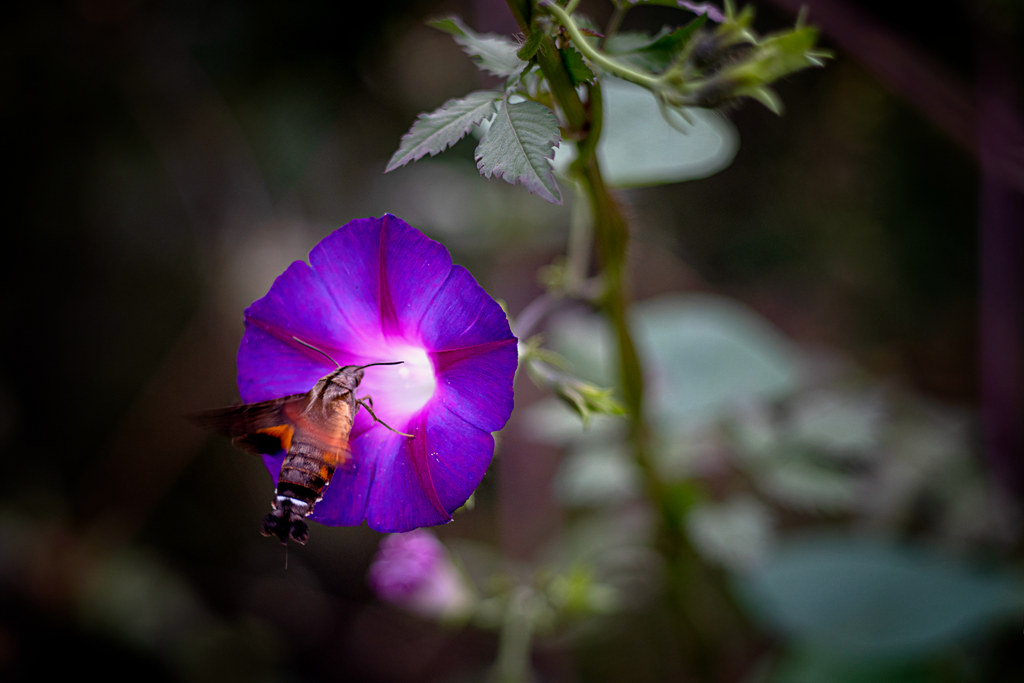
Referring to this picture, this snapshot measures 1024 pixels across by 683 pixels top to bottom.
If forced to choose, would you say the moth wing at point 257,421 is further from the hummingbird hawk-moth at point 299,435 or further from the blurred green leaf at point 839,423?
the blurred green leaf at point 839,423

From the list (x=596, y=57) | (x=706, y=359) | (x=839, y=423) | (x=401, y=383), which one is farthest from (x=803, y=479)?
(x=596, y=57)

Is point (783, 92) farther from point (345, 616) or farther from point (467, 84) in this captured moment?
point (345, 616)

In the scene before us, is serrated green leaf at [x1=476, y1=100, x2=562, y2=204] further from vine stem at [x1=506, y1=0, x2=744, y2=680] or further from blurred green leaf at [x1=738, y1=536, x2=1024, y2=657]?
blurred green leaf at [x1=738, y1=536, x2=1024, y2=657]

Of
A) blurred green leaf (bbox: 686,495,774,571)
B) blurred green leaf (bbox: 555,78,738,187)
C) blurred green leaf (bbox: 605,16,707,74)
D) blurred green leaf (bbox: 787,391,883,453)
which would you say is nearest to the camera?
blurred green leaf (bbox: 605,16,707,74)

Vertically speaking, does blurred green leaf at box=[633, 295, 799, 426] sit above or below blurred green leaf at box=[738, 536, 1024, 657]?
above

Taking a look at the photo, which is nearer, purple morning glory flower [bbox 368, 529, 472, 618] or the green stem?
the green stem

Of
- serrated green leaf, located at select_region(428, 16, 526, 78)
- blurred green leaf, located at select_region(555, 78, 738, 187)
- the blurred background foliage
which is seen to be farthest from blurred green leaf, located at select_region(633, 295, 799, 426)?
serrated green leaf, located at select_region(428, 16, 526, 78)
